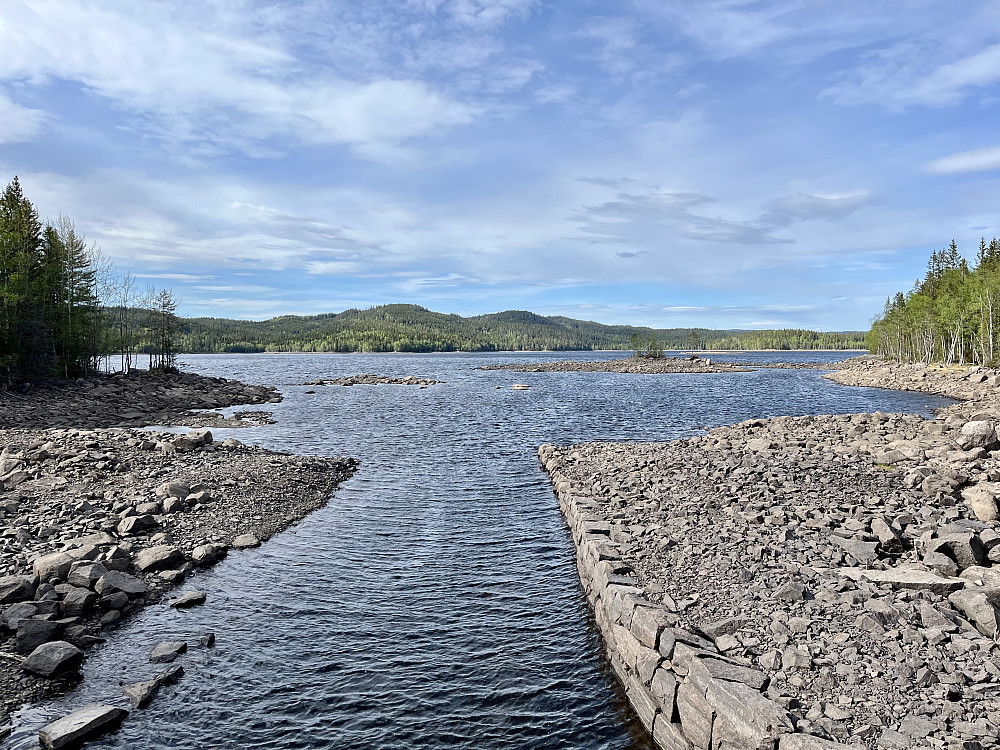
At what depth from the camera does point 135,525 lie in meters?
16.2

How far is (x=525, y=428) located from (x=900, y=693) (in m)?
35.0

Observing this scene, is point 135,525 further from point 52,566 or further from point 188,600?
point 188,600

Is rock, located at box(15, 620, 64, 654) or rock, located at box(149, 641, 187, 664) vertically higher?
rock, located at box(15, 620, 64, 654)

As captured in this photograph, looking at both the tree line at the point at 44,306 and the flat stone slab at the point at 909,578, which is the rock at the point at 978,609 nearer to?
the flat stone slab at the point at 909,578

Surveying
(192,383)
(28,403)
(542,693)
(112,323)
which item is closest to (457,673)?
(542,693)

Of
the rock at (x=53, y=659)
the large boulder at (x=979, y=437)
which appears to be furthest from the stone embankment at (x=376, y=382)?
the rock at (x=53, y=659)

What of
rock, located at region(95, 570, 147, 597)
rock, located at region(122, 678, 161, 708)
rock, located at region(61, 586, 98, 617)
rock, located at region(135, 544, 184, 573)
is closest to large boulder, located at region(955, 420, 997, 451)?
rock, located at region(122, 678, 161, 708)

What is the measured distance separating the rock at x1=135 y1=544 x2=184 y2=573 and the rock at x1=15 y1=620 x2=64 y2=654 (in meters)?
3.13

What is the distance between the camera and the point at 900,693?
283 inches

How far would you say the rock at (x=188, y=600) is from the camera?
41.4 ft

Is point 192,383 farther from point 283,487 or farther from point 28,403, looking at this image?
point 283,487

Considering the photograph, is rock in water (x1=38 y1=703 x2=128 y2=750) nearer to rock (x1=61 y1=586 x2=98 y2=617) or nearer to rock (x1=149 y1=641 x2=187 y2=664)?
rock (x1=149 y1=641 x2=187 y2=664)

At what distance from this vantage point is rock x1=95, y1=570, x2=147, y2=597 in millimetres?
12430

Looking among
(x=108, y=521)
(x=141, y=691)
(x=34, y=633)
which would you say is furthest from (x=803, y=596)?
(x=108, y=521)
